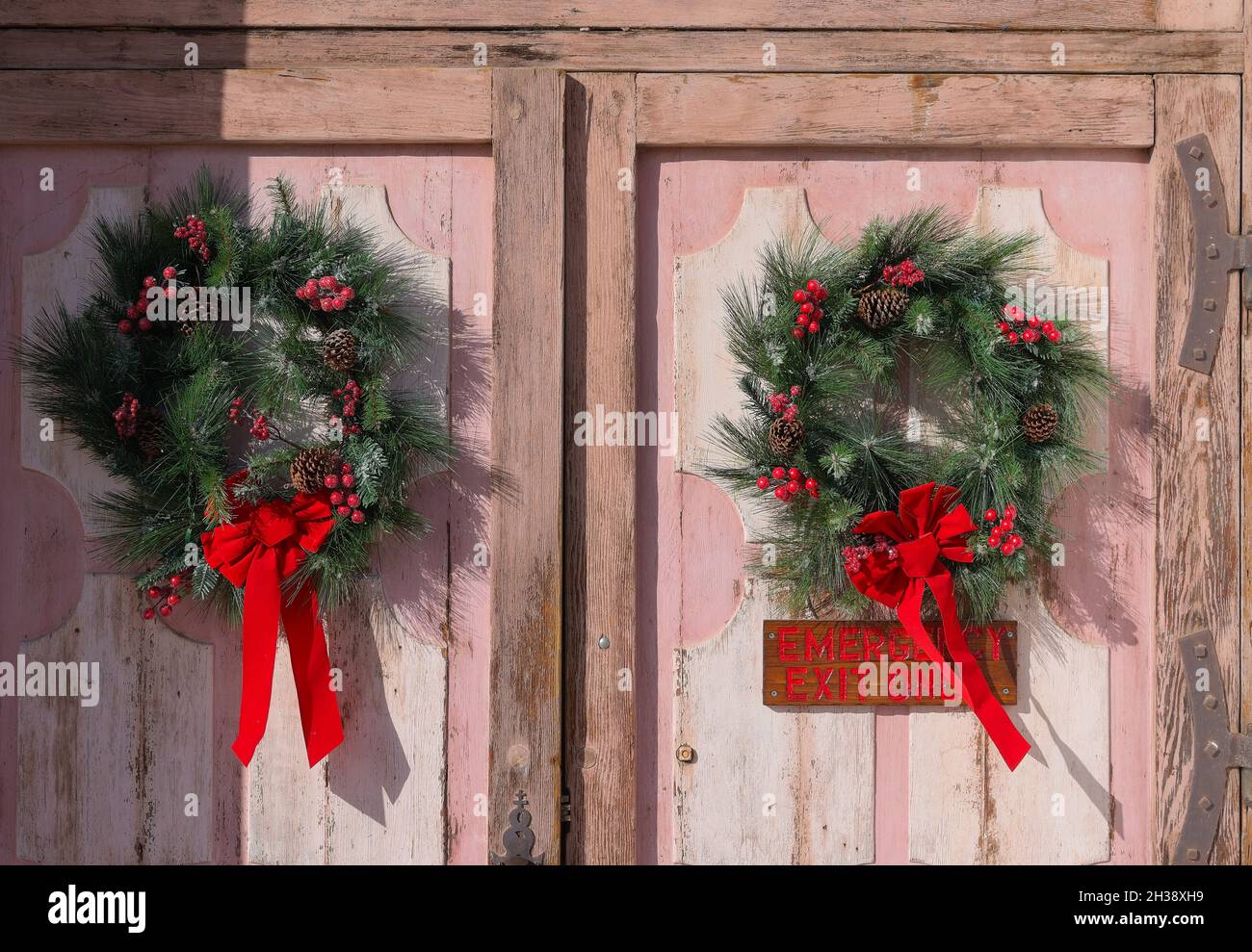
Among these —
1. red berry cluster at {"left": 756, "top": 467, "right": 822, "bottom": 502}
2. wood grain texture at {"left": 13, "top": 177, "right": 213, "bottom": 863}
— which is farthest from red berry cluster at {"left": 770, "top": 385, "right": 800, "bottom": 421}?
wood grain texture at {"left": 13, "top": 177, "right": 213, "bottom": 863}

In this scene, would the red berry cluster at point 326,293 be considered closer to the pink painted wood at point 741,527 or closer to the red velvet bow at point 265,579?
the red velvet bow at point 265,579

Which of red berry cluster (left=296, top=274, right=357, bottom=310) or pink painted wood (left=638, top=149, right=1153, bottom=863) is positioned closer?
red berry cluster (left=296, top=274, right=357, bottom=310)

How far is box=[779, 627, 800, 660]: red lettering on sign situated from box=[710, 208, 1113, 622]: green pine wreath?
0.07m

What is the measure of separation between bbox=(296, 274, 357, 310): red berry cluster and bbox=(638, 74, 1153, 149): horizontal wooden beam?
2.30 feet

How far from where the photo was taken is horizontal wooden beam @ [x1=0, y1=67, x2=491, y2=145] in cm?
192

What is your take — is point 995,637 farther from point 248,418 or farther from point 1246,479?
point 248,418

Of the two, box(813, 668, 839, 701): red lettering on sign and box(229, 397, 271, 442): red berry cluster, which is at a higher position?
box(229, 397, 271, 442): red berry cluster

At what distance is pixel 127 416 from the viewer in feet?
5.94

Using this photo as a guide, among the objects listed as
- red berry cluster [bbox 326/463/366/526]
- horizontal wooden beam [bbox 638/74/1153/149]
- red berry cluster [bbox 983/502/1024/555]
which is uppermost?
horizontal wooden beam [bbox 638/74/1153/149]

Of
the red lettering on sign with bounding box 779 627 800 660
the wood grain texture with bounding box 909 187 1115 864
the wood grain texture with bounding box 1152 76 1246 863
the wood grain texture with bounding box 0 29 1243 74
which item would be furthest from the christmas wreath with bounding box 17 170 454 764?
the wood grain texture with bounding box 1152 76 1246 863

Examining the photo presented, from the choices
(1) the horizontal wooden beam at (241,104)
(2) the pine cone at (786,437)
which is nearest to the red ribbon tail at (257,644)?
(1) the horizontal wooden beam at (241,104)

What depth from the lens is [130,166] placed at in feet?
6.41

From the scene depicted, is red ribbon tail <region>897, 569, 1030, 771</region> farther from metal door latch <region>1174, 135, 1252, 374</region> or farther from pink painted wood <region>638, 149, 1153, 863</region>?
metal door latch <region>1174, 135, 1252, 374</region>

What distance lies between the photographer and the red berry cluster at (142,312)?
1.84 m
